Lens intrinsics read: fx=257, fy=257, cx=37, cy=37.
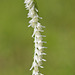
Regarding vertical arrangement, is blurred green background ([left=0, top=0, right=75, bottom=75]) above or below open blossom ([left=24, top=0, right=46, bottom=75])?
above

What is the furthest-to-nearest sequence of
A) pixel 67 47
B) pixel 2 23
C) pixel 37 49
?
pixel 2 23 → pixel 67 47 → pixel 37 49

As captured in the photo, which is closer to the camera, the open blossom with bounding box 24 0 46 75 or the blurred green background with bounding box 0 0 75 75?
the open blossom with bounding box 24 0 46 75

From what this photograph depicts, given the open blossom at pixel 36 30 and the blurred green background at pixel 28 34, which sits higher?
the blurred green background at pixel 28 34

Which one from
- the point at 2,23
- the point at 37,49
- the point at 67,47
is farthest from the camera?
the point at 2,23

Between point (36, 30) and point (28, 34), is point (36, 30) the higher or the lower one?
the lower one

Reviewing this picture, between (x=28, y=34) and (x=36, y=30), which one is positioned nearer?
(x=36, y=30)

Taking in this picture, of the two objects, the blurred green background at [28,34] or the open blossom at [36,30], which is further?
the blurred green background at [28,34]

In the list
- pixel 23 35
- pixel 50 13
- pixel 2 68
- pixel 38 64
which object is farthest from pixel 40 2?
pixel 38 64

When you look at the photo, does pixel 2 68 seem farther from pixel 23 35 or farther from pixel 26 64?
pixel 23 35
